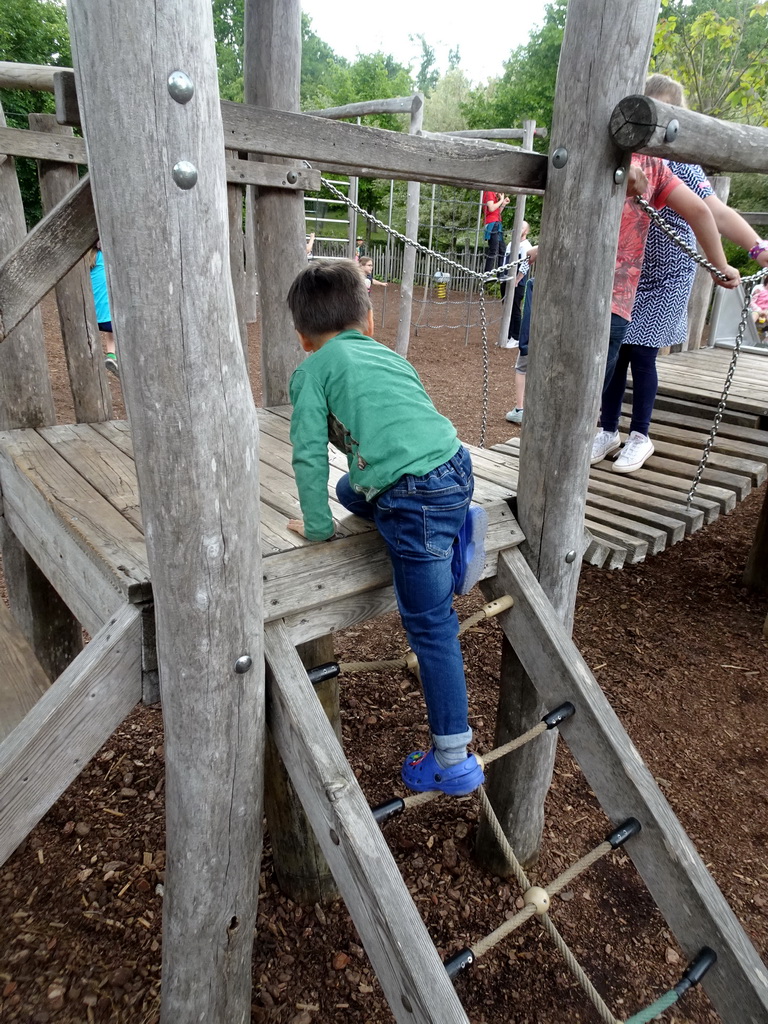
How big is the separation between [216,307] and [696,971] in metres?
1.84

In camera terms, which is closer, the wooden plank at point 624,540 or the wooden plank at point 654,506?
the wooden plank at point 624,540

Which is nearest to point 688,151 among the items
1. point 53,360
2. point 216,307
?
point 216,307

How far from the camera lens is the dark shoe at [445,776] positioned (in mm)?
1972

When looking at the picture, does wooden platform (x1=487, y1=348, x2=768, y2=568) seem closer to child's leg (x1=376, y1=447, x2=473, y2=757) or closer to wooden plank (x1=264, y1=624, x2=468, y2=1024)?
child's leg (x1=376, y1=447, x2=473, y2=757)

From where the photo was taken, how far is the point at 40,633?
10.5 feet

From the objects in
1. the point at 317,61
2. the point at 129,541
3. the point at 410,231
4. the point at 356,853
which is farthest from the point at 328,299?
the point at 317,61

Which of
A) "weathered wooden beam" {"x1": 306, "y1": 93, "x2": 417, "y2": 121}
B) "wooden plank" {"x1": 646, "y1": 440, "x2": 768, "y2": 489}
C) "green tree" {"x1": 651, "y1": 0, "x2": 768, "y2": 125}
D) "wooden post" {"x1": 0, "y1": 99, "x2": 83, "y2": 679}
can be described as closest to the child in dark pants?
"wooden post" {"x1": 0, "y1": 99, "x2": 83, "y2": 679}

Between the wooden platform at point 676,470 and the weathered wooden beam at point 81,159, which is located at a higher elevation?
the weathered wooden beam at point 81,159

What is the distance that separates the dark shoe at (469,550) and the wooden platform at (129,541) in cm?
17

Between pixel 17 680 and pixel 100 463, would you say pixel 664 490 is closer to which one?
pixel 100 463

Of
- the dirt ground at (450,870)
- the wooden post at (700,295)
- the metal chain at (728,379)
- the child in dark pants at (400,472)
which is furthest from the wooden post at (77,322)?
the wooden post at (700,295)

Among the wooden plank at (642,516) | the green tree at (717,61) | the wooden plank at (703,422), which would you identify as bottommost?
the wooden plank at (642,516)

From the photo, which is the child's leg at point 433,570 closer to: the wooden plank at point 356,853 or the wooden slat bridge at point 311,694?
the wooden slat bridge at point 311,694

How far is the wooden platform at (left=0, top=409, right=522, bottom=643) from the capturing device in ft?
6.12
